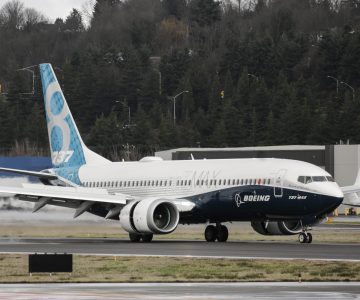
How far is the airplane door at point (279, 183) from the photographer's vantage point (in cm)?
5653

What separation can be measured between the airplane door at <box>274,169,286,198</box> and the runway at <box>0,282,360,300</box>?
69.1 feet

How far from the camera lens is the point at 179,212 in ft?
197

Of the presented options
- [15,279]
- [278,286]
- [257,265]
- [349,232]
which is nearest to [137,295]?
[278,286]

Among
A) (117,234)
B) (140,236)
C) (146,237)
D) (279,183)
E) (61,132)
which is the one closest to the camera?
(279,183)

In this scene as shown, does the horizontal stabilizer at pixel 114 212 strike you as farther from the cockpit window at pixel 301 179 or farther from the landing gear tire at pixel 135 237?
the cockpit window at pixel 301 179

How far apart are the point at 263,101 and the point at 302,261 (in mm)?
145944

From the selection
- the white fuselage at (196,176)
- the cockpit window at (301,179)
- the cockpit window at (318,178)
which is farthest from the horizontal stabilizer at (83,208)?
the cockpit window at (318,178)

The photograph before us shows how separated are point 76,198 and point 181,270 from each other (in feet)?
67.7

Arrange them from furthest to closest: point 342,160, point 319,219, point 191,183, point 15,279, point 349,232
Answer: point 342,160 → point 349,232 → point 191,183 → point 319,219 → point 15,279

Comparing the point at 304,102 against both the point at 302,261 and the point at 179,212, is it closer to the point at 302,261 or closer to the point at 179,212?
the point at 179,212

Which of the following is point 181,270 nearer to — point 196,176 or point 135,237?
point 135,237

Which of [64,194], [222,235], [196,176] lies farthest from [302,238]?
[64,194]

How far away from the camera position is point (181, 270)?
4059 cm

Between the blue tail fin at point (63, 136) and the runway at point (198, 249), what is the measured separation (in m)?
8.24
